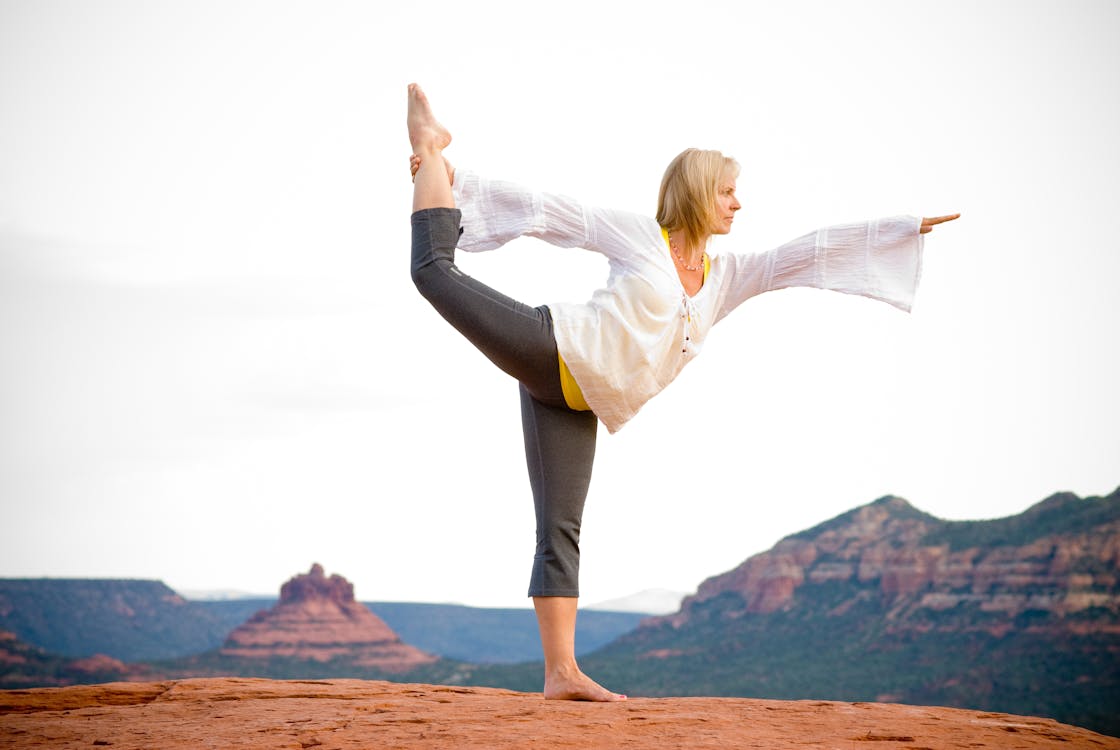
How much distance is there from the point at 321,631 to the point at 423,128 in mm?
79910

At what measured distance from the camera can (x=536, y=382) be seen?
4.20 meters

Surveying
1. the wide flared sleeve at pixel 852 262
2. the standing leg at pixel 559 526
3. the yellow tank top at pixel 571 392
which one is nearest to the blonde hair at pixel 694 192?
the yellow tank top at pixel 571 392

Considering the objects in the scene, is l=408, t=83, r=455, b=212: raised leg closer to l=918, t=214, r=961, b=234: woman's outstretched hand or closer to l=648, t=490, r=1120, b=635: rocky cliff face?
l=918, t=214, r=961, b=234: woman's outstretched hand

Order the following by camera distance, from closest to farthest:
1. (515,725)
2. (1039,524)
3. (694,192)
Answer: (515,725) < (694,192) < (1039,524)

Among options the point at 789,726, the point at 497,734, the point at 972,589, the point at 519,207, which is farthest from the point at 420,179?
the point at 972,589

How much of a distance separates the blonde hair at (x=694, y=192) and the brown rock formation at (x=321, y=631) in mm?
72041

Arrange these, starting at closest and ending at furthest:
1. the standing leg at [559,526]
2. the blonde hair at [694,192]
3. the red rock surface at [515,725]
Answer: the red rock surface at [515,725] < the standing leg at [559,526] < the blonde hair at [694,192]

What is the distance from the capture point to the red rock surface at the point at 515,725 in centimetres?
340

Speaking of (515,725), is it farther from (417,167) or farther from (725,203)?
(725,203)

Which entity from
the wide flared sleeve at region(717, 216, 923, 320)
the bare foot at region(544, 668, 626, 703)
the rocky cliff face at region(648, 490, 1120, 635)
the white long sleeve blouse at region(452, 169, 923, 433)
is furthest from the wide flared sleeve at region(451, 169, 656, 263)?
the rocky cliff face at region(648, 490, 1120, 635)

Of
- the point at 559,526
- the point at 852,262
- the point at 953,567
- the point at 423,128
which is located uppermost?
the point at 953,567

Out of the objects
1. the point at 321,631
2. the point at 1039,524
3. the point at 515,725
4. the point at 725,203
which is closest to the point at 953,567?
the point at 1039,524

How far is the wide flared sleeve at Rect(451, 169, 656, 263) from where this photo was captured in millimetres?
4316

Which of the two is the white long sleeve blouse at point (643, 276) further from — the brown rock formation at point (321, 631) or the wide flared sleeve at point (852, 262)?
the brown rock formation at point (321, 631)
